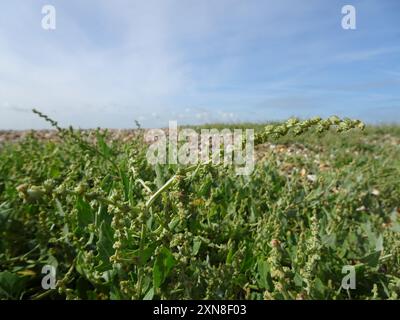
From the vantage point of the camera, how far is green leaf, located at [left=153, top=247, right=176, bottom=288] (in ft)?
4.17

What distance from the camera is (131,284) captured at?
4.68 ft

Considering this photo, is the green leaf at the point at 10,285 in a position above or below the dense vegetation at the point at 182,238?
below

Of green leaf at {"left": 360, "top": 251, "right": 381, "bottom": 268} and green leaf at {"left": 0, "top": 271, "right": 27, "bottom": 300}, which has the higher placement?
green leaf at {"left": 360, "top": 251, "right": 381, "bottom": 268}

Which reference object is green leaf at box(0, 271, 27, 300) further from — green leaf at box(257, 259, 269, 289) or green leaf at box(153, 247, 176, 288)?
green leaf at box(257, 259, 269, 289)

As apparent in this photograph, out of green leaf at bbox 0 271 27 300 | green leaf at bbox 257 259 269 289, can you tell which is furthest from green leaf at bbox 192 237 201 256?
green leaf at bbox 0 271 27 300

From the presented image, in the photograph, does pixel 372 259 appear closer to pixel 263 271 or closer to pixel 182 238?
pixel 263 271

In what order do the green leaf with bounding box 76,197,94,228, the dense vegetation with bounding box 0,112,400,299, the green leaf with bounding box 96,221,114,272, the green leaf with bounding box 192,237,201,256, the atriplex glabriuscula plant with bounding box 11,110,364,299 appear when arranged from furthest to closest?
1. the green leaf with bounding box 192,237,201,256
2. the green leaf with bounding box 76,197,94,228
3. the green leaf with bounding box 96,221,114,272
4. the dense vegetation with bounding box 0,112,400,299
5. the atriplex glabriuscula plant with bounding box 11,110,364,299

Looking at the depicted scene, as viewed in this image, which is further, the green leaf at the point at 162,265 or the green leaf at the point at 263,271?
the green leaf at the point at 263,271

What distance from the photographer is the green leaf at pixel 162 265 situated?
50.1 inches

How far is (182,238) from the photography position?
134cm

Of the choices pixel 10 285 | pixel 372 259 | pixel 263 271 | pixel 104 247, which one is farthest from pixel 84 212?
pixel 372 259

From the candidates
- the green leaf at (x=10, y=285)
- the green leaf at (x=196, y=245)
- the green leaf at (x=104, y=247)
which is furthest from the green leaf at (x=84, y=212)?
the green leaf at (x=196, y=245)

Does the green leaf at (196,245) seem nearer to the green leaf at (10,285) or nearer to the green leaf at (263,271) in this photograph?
the green leaf at (263,271)

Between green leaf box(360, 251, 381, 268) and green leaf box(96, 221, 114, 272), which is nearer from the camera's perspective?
green leaf box(96, 221, 114, 272)
